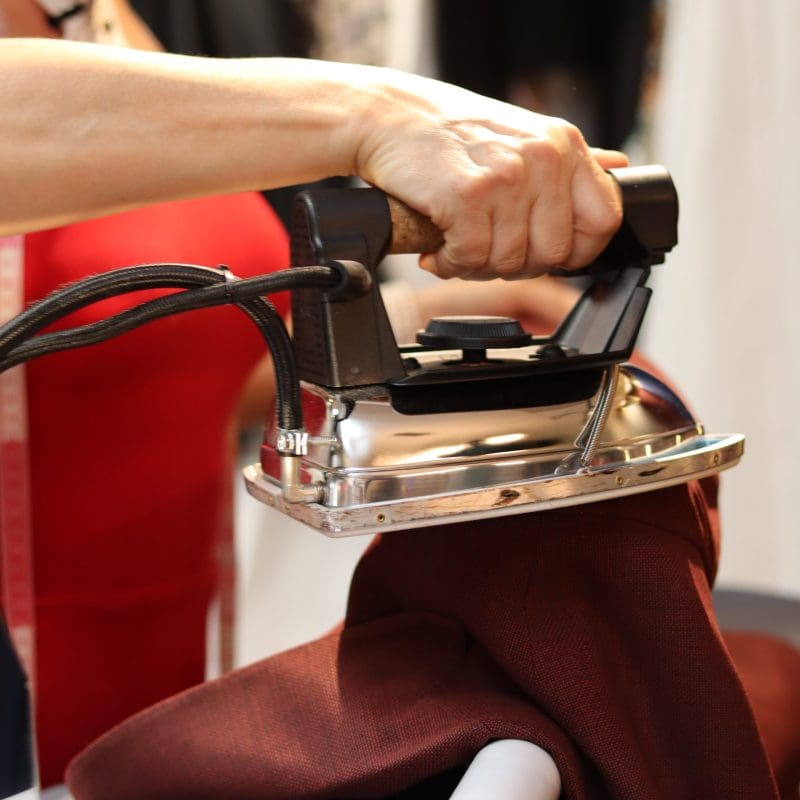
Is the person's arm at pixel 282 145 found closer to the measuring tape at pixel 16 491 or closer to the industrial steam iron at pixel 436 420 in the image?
the industrial steam iron at pixel 436 420

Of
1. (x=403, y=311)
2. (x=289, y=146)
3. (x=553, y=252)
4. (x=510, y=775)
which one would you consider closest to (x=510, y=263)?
(x=553, y=252)

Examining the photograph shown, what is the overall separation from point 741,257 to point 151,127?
1228mm

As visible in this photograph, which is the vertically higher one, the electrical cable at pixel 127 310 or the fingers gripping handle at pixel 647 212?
the fingers gripping handle at pixel 647 212

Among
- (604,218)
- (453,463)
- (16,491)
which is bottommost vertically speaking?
(16,491)

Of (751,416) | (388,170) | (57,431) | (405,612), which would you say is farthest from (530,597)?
(751,416)

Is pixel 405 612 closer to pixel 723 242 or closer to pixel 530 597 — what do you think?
pixel 530 597

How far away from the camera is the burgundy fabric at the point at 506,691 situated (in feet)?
1.44

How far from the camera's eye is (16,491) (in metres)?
0.77

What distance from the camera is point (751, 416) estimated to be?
5.28ft

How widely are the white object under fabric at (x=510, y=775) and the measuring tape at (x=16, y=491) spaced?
45 centimetres

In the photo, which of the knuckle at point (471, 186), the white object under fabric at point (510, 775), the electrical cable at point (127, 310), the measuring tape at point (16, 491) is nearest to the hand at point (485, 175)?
the knuckle at point (471, 186)

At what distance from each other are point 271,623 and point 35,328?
0.99 meters

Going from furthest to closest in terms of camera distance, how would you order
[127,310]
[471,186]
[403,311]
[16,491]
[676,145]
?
[676,145], [403,311], [16,491], [471,186], [127,310]

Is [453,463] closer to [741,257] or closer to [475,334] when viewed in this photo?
[475,334]
